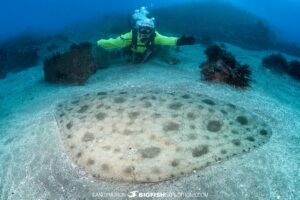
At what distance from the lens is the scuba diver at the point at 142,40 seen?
11977 mm

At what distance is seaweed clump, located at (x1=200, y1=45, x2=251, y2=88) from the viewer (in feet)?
33.4

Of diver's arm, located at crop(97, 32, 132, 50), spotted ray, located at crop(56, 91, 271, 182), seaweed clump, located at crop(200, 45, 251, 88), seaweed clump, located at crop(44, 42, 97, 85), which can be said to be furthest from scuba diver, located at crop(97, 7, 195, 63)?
spotted ray, located at crop(56, 91, 271, 182)

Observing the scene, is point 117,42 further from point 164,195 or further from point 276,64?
point 164,195

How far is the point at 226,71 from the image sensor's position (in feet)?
34.2

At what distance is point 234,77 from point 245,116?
365cm

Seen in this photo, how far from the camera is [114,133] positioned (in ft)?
20.2

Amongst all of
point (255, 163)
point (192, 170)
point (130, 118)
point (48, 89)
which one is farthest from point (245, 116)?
point (48, 89)

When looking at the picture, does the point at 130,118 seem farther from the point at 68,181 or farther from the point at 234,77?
the point at 234,77

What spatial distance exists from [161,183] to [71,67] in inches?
314

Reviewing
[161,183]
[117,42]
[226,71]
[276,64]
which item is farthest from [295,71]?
[161,183]

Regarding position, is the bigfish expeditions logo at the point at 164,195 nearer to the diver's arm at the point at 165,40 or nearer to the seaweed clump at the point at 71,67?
the seaweed clump at the point at 71,67

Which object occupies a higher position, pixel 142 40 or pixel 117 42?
pixel 142 40

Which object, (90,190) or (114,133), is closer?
(90,190)

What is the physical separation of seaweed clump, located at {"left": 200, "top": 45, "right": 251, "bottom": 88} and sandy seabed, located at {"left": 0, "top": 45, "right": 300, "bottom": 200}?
383 mm
